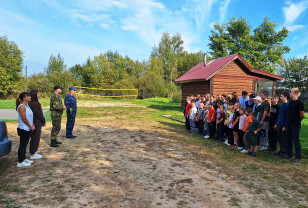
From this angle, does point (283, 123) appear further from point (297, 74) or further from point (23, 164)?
point (297, 74)

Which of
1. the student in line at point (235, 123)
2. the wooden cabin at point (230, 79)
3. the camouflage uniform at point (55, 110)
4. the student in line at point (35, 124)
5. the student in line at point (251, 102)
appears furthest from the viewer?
the wooden cabin at point (230, 79)

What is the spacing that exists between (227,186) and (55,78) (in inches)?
1515

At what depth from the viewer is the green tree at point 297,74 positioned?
3056cm

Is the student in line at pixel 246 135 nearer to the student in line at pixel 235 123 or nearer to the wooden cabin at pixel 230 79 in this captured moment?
the student in line at pixel 235 123

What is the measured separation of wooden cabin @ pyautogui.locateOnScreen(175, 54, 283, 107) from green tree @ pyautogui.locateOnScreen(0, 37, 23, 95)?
97.6 feet

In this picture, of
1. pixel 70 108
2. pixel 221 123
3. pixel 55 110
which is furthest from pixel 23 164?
pixel 221 123

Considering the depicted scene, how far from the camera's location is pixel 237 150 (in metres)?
6.78

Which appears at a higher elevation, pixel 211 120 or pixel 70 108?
pixel 70 108

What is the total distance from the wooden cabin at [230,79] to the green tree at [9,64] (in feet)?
97.6

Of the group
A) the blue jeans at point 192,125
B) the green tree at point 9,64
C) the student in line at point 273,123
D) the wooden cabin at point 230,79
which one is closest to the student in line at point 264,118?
the student in line at point 273,123

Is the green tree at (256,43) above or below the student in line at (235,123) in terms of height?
above

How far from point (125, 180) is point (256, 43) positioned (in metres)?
35.4

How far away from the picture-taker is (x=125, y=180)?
14.0 feet

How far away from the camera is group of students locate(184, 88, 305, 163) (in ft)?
18.4
